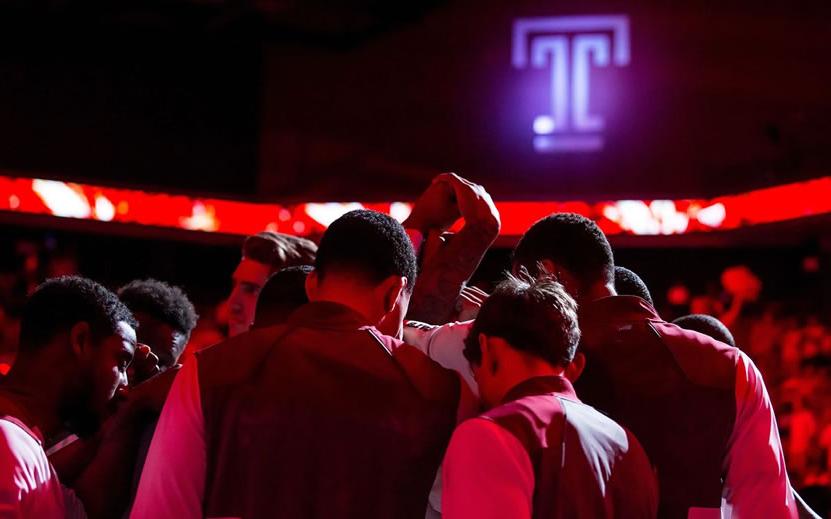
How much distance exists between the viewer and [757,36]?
386 inches

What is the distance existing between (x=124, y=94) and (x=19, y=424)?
935 centimetres

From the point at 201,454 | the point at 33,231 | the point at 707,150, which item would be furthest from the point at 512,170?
the point at 201,454

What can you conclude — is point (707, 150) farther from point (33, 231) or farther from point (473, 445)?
point (473, 445)

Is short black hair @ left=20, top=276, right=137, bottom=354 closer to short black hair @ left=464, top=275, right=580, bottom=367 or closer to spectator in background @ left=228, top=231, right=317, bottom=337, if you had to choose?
short black hair @ left=464, top=275, right=580, bottom=367

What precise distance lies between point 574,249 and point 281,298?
2.36 ft

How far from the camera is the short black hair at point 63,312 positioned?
2.12m

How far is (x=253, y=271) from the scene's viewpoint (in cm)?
362

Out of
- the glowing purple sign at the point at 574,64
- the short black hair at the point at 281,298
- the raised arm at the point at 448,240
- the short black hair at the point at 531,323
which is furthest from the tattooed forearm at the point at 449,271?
the glowing purple sign at the point at 574,64

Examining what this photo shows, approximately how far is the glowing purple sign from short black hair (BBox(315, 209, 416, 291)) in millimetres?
8340

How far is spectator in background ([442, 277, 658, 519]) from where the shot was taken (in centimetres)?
173

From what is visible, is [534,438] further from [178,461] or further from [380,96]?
[380,96]

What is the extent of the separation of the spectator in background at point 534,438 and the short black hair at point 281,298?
2.12ft

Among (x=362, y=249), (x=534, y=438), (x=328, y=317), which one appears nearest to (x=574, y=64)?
(x=362, y=249)

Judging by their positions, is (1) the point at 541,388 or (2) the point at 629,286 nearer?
(1) the point at 541,388
